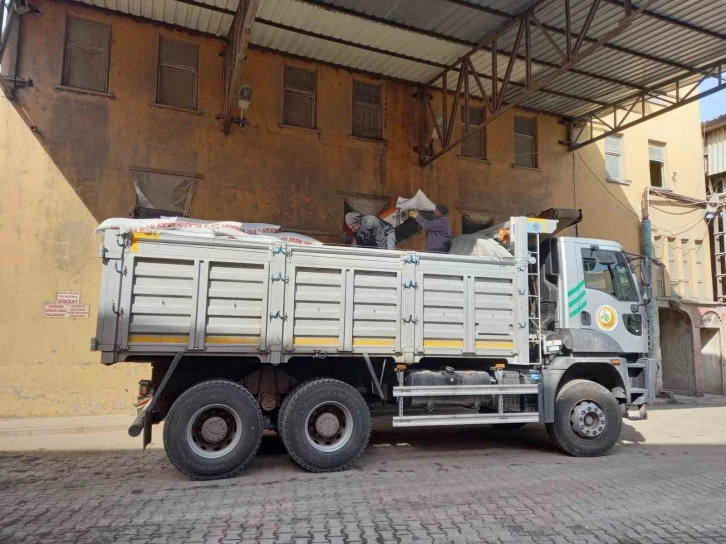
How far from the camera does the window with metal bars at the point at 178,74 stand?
35.6ft

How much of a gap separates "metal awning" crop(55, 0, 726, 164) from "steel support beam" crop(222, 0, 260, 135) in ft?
0.54

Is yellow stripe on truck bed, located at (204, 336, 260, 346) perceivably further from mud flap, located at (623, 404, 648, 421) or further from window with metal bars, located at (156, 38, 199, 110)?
window with metal bars, located at (156, 38, 199, 110)

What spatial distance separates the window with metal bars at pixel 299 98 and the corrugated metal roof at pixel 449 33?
0.45m

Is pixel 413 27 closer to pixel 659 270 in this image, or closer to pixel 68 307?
pixel 68 307

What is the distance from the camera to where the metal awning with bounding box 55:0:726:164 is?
32.4ft

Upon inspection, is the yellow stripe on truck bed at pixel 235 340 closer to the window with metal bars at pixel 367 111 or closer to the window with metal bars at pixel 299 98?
the window with metal bars at pixel 299 98

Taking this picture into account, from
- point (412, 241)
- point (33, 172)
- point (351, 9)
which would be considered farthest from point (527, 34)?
point (33, 172)

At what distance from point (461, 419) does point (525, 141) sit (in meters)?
10.6

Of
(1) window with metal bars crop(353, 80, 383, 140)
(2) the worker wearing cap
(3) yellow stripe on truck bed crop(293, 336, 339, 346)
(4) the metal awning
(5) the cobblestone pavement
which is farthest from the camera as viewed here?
(1) window with metal bars crop(353, 80, 383, 140)

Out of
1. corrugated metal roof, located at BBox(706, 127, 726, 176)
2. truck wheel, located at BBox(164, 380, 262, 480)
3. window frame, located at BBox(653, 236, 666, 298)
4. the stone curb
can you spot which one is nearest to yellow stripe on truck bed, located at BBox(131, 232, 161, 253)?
truck wheel, located at BBox(164, 380, 262, 480)

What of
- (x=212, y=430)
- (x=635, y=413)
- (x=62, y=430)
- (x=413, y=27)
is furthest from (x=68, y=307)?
(x=635, y=413)

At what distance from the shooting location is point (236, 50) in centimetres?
918

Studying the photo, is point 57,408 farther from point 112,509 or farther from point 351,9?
point 351,9

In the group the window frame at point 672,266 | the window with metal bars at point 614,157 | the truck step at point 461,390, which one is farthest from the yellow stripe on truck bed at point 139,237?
the window frame at point 672,266
